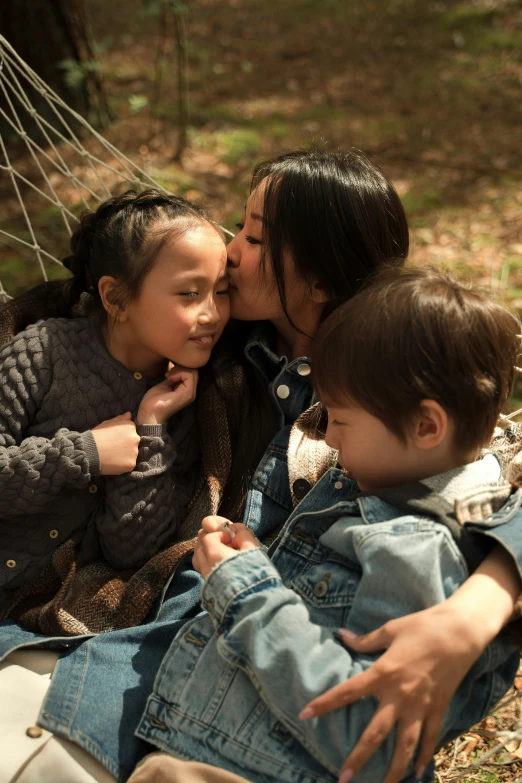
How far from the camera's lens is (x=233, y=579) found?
1.25m

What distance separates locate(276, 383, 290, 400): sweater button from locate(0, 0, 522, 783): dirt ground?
1484 mm

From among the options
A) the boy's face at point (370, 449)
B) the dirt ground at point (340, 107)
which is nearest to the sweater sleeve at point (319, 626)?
the boy's face at point (370, 449)

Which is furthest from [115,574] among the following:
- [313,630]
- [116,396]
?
[313,630]

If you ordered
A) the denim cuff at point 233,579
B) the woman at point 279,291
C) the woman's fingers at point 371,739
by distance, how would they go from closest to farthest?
the woman's fingers at point 371,739, the denim cuff at point 233,579, the woman at point 279,291

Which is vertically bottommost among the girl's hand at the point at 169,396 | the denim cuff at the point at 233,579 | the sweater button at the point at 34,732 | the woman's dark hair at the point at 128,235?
the sweater button at the point at 34,732

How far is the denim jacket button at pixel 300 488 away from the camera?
1.59m

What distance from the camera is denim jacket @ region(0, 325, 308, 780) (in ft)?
4.38

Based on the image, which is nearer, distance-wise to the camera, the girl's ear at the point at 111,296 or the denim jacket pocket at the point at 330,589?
the denim jacket pocket at the point at 330,589

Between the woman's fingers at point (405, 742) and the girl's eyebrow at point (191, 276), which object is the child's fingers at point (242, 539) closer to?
the woman's fingers at point (405, 742)

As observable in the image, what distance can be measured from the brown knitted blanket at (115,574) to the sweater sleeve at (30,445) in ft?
0.40

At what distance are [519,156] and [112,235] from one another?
346cm

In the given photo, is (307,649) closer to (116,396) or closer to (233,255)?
(116,396)

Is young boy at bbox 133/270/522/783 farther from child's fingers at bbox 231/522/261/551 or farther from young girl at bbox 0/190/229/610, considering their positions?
young girl at bbox 0/190/229/610

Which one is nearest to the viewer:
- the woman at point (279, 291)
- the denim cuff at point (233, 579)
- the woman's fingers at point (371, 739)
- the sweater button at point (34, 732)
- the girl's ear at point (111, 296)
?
the woman's fingers at point (371, 739)
